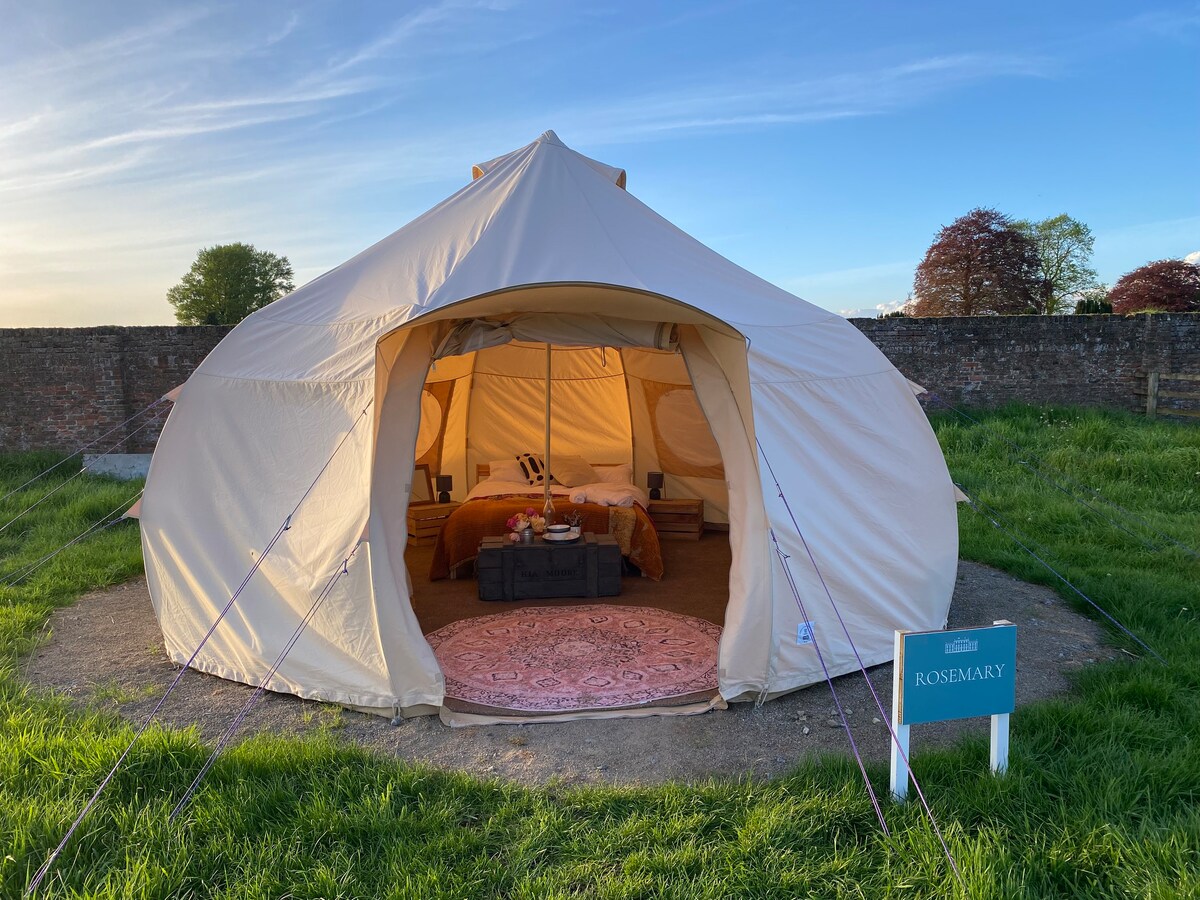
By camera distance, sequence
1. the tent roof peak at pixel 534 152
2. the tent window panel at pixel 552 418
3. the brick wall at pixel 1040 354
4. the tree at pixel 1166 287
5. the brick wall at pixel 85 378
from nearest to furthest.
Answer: the tent roof peak at pixel 534 152 → the tent window panel at pixel 552 418 → the brick wall at pixel 85 378 → the brick wall at pixel 1040 354 → the tree at pixel 1166 287

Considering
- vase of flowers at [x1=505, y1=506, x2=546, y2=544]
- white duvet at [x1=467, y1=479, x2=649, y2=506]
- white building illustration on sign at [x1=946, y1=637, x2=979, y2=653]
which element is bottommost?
vase of flowers at [x1=505, y1=506, x2=546, y2=544]

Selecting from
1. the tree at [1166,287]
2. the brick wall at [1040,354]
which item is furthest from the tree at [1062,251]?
the brick wall at [1040,354]

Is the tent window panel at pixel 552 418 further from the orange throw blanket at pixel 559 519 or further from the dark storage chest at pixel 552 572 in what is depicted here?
the dark storage chest at pixel 552 572

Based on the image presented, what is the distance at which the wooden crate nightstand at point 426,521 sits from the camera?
7.27 metres

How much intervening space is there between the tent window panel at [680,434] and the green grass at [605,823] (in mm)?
3915

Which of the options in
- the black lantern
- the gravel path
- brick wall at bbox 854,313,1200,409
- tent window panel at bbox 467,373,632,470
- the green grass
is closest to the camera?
the green grass

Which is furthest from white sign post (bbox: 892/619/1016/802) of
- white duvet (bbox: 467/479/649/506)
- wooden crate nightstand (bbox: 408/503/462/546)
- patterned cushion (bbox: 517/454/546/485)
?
wooden crate nightstand (bbox: 408/503/462/546)

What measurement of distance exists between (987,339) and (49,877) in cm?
1096

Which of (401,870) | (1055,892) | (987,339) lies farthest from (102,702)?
(987,339)

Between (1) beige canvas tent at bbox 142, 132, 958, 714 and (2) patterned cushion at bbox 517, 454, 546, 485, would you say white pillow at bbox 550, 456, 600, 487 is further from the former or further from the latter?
(1) beige canvas tent at bbox 142, 132, 958, 714

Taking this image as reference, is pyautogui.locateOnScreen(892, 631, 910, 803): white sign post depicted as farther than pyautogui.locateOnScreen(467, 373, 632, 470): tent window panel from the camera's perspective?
No

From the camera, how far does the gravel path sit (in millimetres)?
3389

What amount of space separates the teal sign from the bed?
3.43 m

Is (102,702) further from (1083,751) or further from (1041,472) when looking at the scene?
(1041,472)
